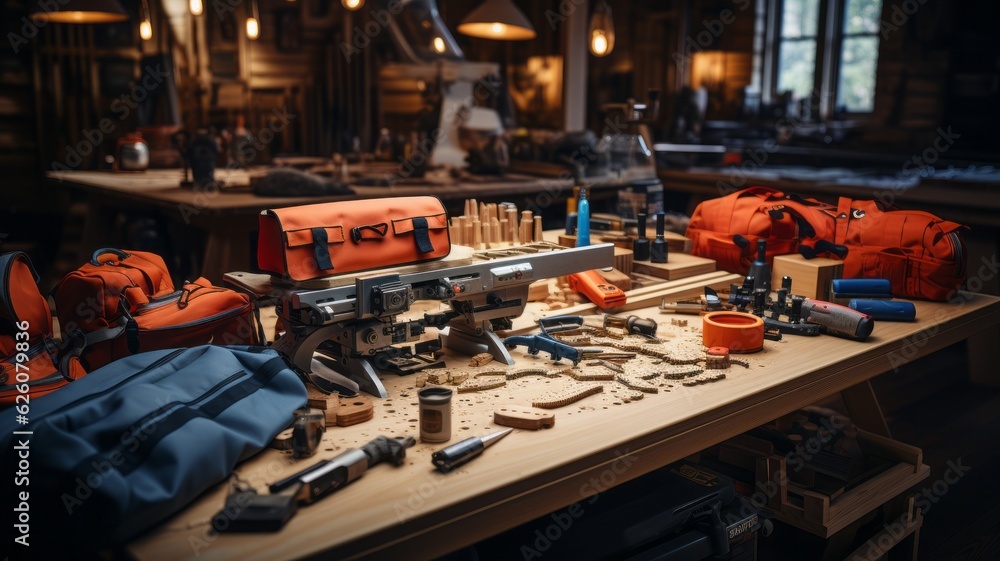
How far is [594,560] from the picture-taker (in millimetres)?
1840

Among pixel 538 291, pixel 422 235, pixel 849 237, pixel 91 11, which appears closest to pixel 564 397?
pixel 422 235

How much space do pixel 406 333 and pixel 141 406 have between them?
673mm

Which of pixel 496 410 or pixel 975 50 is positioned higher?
pixel 975 50

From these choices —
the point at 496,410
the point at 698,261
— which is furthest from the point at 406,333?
the point at 698,261

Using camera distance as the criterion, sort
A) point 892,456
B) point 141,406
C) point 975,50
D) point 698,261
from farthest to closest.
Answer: point 975,50, point 698,261, point 892,456, point 141,406

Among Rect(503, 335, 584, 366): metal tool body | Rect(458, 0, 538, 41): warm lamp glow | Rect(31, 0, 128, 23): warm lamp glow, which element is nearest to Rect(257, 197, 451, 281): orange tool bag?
Rect(503, 335, 584, 366): metal tool body

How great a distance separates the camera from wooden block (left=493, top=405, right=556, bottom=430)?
172cm

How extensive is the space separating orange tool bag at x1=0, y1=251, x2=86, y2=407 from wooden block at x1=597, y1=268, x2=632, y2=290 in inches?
64.7

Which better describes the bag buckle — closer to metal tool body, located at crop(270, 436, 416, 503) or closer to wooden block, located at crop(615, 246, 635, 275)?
metal tool body, located at crop(270, 436, 416, 503)

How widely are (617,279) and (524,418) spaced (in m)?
1.17

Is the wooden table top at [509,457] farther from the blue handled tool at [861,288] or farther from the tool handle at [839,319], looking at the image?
the blue handled tool at [861,288]

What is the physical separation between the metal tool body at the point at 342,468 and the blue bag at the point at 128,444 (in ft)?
0.49

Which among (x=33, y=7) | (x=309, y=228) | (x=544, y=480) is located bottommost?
(x=544, y=480)

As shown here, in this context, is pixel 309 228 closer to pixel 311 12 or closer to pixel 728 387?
pixel 728 387
